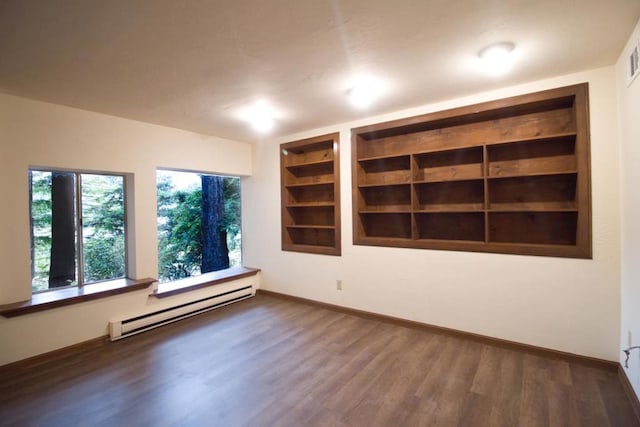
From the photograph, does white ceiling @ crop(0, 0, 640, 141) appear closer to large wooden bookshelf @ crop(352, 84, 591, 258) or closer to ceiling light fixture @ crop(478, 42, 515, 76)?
ceiling light fixture @ crop(478, 42, 515, 76)

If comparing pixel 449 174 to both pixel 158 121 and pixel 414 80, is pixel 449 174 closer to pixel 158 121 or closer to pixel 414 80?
pixel 414 80

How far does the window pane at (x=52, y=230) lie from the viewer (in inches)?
114

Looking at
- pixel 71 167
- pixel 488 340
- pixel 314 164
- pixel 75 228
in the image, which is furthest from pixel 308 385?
pixel 71 167

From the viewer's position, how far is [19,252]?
2602 millimetres

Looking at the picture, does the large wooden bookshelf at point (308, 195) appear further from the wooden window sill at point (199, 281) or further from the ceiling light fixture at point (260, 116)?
the wooden window sill at point (199, 281)

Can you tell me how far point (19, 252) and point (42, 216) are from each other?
0.48m

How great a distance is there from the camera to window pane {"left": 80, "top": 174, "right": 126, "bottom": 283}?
127 inches

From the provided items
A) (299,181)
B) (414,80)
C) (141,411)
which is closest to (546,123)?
(414,80)

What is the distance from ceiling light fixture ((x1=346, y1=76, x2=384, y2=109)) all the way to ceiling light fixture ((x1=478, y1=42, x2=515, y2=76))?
2.57ft

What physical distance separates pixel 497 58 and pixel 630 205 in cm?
137

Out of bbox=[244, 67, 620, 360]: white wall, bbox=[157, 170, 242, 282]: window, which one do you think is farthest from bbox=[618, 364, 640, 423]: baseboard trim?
bbox=[157, 170, 242, 282]: window

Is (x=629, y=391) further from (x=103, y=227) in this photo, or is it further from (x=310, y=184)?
(x=103, y=227)

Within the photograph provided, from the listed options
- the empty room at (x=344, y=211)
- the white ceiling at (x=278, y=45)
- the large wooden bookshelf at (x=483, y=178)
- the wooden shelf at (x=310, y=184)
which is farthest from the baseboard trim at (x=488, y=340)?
the white ceiling at (x=278, y=45)

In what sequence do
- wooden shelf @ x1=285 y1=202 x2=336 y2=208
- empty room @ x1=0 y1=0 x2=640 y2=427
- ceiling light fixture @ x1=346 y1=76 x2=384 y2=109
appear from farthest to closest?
wooden shelf @ x1=285 y1=202 x2=336 y2=208 < ceiling light fixture @ x1=346 y1=76 x2=384 y2=109 < empty room @ x1=0 y1=0 x2=640 y2=427
